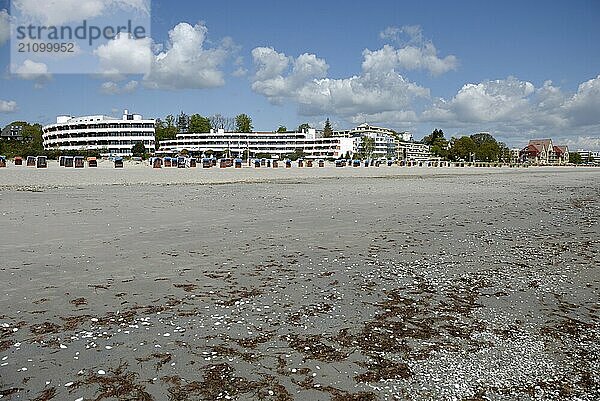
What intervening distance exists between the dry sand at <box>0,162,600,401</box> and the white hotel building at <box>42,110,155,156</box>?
14753cm

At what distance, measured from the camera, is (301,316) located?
502 centimetres

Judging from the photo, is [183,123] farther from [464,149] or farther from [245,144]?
[464,149]

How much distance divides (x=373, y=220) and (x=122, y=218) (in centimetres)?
616

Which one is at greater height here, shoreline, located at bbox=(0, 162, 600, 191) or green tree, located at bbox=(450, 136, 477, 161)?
green tree, located at bbox=(450, 136, 477, 161)

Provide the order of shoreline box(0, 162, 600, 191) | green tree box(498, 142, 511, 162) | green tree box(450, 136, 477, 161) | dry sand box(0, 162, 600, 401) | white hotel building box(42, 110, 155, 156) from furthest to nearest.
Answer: green tree box(498, 142, 511, 162) → green tree box(450, 136, 477, 161) → white hotel building box(42, 110, 155, 156) → shoreline box(0, 162, 600, 191) → dry sand box(0, 162, 600, 401)

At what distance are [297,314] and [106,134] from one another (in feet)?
531

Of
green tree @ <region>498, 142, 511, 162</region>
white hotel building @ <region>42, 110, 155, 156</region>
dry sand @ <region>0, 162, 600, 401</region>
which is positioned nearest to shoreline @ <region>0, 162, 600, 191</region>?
dry sand @ <region>0, 162, 600, 401</region>

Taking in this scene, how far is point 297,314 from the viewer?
16.7 feet

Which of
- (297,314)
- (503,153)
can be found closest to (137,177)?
(297,314)

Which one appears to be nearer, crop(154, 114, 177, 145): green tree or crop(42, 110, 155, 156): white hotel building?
crop(42, 110, 155, 156): white hotel building

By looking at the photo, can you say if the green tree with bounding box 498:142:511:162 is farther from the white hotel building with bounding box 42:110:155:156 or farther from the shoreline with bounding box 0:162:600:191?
the shoreline with bounding box 0:162:600:191

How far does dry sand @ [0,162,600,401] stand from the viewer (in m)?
3.55

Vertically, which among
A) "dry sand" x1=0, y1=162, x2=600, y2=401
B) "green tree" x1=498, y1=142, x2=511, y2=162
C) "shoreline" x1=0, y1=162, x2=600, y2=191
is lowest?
"dry sand" x1=0, y1=162, x2=600, y2=401

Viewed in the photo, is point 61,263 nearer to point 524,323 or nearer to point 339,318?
point 339,318
